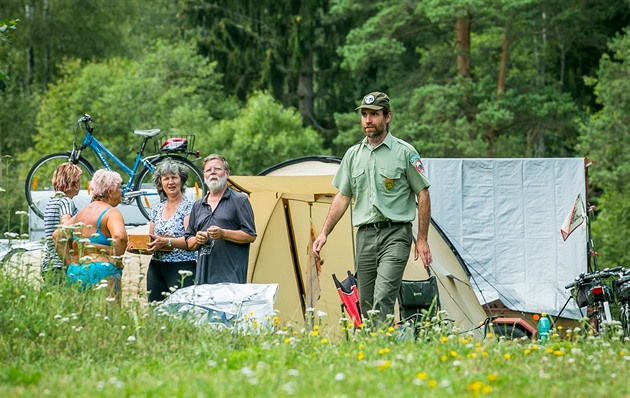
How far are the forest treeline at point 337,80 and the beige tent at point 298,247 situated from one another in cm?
1428

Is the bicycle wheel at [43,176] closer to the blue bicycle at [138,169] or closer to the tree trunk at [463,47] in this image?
the blue bicycle at [138,169]

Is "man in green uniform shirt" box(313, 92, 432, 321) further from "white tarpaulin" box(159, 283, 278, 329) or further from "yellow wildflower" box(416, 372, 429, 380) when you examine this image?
"yellow wildflower" box(416, 372, 429, 380)

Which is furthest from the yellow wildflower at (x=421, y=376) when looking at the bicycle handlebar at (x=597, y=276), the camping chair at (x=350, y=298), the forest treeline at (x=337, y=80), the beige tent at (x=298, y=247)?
the forest treeline at (x=337, y=80)

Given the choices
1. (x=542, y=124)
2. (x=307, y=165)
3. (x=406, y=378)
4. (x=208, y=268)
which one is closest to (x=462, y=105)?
(x=542, y=124)

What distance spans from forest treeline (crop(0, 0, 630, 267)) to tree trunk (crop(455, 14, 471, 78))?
4cm

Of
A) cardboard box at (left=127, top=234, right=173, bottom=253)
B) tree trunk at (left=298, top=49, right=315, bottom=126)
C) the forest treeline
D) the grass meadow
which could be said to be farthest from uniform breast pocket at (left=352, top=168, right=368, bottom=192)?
tree trunk at (left=298, top=49, right=315, bottom=126)

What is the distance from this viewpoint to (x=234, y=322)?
21.8 feet

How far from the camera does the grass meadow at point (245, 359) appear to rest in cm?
482

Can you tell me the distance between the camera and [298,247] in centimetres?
996

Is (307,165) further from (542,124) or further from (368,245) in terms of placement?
(542,124)

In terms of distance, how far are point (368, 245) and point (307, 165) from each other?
4.48 metres

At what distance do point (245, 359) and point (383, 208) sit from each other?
1.81m

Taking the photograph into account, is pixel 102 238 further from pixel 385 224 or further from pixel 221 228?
pixel 385 224

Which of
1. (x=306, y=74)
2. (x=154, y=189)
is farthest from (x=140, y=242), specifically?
(x=306, y=74)
